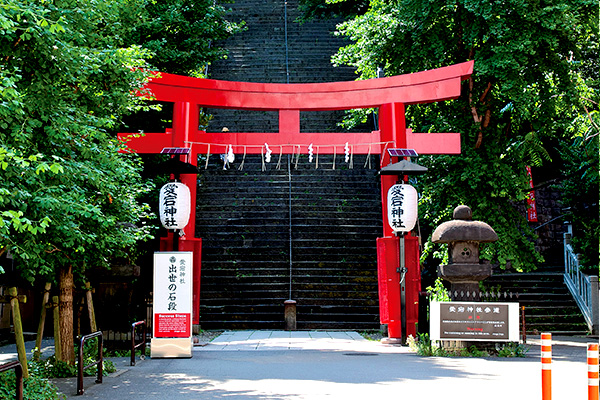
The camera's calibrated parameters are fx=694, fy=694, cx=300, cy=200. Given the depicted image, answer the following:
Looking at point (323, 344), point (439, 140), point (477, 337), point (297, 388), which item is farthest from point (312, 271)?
point (297, 388)

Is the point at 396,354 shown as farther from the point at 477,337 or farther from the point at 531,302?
the point at 531,302

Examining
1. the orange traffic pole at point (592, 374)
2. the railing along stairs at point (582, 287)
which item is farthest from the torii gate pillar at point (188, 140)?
the orange traffic pole at point (592, 374)

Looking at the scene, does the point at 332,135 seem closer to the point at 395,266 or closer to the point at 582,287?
the point at 395,266

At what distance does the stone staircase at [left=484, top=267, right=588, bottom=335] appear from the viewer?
1811cm

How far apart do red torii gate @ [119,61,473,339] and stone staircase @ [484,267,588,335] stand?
317 centimetres

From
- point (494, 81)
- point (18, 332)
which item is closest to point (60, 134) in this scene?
point (18, 332)

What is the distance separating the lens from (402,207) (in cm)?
1462

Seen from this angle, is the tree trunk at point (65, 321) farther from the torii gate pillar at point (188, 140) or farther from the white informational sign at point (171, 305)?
the torii gate pillar at point (188, 140)

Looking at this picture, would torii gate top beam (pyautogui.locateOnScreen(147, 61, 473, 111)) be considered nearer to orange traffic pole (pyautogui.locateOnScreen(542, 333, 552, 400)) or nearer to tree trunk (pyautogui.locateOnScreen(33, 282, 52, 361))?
tree trunk (pyautogui.locateOnScreen(33, 282, 52, 361))

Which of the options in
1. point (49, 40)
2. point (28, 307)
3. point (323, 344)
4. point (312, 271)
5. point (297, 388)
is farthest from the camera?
point (312, 271)

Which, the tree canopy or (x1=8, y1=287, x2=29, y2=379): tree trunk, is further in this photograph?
(x1=8, y1=287, x2=29, y2=379): tree trunk

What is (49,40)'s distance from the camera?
7.26m

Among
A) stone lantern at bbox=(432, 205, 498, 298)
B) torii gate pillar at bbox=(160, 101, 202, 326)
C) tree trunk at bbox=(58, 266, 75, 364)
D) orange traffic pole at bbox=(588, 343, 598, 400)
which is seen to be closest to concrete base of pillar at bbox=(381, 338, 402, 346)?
stone lantern at bbox=(432, 205, 498, 298)

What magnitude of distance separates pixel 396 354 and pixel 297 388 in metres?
4.67
